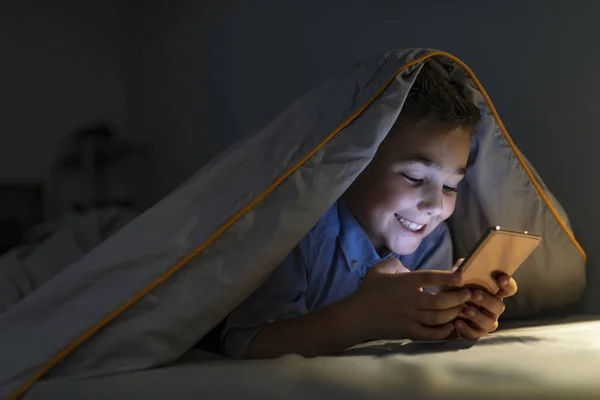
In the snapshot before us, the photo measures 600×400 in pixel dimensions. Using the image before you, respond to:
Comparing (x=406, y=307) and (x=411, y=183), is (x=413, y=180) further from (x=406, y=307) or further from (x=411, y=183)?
(x=406, y=307)

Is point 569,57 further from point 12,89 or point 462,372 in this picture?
point 12,89

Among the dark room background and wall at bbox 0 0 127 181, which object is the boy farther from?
wall at bbox 0 0 127 181

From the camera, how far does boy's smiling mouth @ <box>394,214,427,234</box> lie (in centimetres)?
98

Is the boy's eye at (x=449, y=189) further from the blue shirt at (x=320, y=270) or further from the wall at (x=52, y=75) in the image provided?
the wall at (x=52, y=75)

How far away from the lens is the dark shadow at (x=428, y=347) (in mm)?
711

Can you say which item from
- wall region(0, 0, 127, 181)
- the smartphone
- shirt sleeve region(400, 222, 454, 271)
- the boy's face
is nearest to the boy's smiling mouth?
the boy's face

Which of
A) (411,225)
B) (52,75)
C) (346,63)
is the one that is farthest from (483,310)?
(52,75)

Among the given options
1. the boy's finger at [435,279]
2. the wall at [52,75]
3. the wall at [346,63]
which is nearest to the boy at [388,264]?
the boy's finger at [435,279]

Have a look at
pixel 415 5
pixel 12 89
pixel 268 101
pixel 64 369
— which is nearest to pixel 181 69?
pixel 268 101

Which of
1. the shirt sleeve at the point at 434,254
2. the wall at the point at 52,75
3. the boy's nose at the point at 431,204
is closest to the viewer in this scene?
the boy's nose at the point at 431,204

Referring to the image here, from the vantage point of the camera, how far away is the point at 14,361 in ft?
2.23

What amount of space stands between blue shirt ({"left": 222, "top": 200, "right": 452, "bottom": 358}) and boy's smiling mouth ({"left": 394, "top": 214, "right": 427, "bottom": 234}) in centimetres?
8

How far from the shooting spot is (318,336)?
798 mm

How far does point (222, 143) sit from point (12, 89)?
0.67 meters
